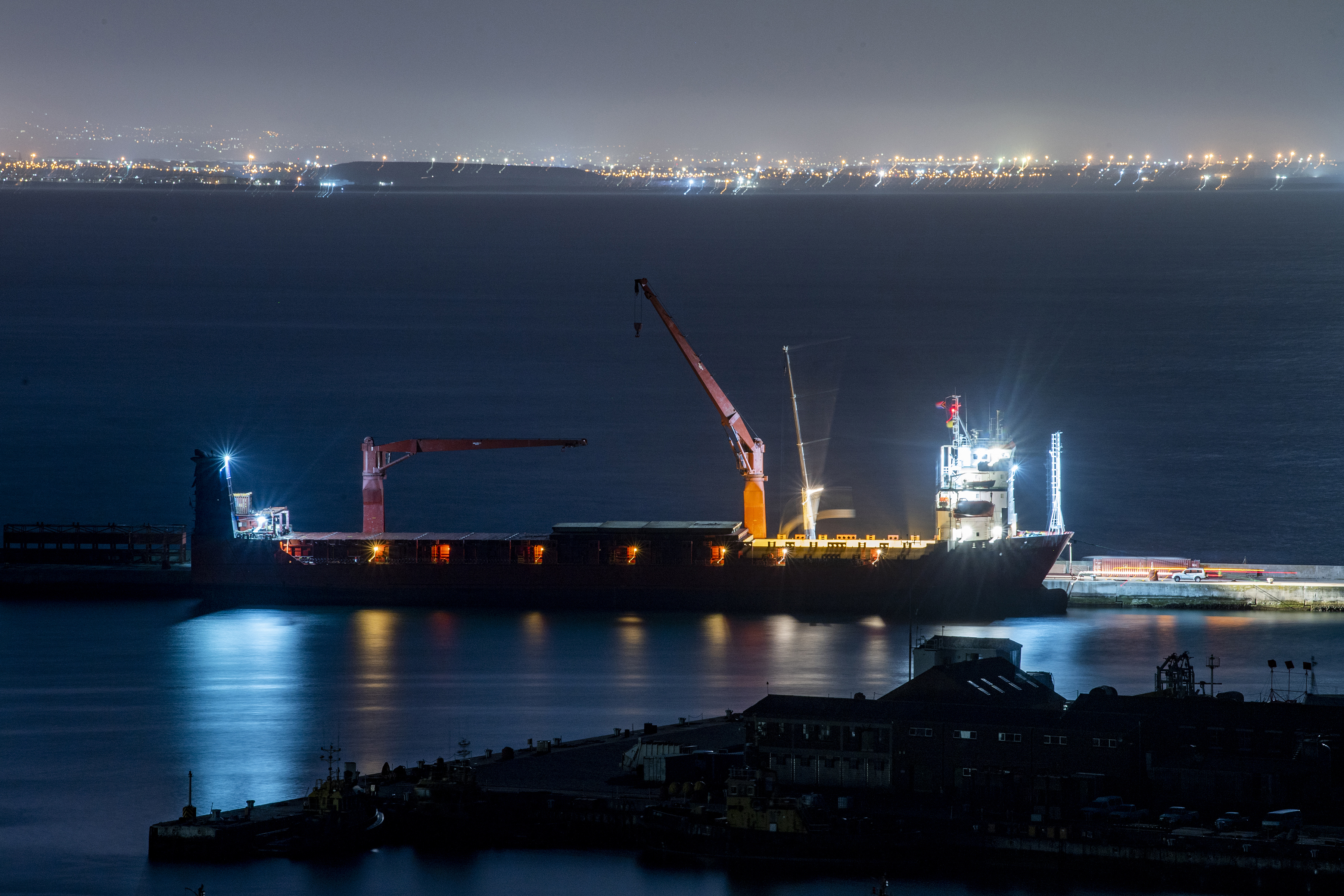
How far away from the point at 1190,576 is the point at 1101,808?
17.2 metres

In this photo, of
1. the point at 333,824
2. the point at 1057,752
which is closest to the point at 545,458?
the point at 333,824

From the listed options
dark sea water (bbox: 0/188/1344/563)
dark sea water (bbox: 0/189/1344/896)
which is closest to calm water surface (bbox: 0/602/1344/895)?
dark sea water (bbox: 0/189/1344/896)

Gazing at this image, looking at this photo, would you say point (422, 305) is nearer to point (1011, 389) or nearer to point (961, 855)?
point (1011, 389)

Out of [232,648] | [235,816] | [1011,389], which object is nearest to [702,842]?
[235,816]

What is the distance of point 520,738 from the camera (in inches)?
896

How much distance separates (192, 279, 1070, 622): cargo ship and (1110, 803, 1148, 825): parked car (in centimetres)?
1505

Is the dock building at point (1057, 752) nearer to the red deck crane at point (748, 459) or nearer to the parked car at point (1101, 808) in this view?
the parked car at point (1101, 808)

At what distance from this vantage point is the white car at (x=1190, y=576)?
33.7 meters

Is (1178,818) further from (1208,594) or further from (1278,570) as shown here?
(1278,570)

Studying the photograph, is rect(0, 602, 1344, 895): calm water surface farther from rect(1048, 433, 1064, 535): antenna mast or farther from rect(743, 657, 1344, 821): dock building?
rect(1048, 433, 1064, 535): antenna mast

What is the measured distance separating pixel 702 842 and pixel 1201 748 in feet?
14.8

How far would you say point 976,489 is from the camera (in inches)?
1342

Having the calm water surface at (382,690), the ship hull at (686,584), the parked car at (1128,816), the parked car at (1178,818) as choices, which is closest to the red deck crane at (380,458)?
the ship hull at (686,584)

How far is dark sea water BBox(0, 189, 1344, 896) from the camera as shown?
2264 centimetres
